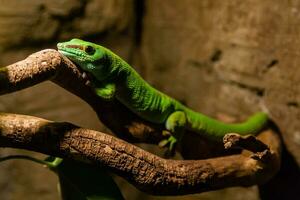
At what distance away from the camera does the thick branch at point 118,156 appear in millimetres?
1379

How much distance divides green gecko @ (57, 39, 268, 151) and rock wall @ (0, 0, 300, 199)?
0.20m

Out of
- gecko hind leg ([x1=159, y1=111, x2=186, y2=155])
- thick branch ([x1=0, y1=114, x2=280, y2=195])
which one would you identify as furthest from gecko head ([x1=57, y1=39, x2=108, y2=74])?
gecko hind leg ([x1=159, y1=111, x2=186, y2=155])

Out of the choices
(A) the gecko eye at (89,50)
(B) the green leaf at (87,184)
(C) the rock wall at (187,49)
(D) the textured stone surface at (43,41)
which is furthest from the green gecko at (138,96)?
(D) the textured stone surface at (43,41)

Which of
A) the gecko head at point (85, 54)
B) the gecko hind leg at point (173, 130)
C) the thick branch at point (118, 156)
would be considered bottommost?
the gecko hind leg at point (173, 130)

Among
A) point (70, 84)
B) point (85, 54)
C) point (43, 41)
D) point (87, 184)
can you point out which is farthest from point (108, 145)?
point (43, 41)

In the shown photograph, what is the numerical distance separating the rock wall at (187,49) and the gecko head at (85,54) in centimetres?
71

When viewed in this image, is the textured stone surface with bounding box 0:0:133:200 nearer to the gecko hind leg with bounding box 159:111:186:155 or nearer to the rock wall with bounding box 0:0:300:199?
the rock wall with bounding box 0:0:300:199

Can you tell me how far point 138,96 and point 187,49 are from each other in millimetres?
886

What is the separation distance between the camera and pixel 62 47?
1.61 metres

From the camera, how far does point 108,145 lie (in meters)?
1.47

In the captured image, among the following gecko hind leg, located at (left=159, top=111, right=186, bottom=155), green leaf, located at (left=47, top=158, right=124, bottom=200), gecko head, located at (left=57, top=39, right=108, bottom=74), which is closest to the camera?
green leaf, located at (left=47, top=158, right=124, bottom=200)

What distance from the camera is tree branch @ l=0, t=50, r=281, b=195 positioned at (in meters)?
1.37

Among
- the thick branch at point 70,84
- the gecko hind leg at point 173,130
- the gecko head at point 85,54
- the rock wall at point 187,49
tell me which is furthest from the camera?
the rock wall at point 187,49

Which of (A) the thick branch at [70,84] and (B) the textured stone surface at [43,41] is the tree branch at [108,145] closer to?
(A) the thick branch at [70,84]
